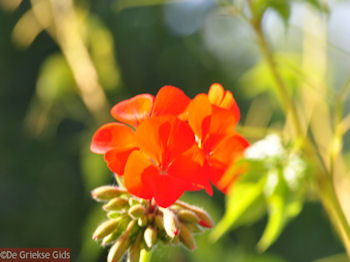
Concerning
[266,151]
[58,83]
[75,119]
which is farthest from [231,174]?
[75,119]

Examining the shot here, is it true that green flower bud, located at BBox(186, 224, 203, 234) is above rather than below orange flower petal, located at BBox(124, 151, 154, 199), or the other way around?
below

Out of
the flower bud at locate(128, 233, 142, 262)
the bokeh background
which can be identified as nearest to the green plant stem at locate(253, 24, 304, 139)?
the flower bud at locate(128, 233, 142, 262)

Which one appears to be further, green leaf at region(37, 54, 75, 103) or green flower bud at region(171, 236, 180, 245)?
green leaf at region(37, 54, 75, 103)

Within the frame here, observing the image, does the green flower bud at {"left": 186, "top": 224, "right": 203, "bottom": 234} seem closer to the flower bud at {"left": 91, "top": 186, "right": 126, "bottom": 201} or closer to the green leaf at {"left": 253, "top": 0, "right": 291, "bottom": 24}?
the flower bud at {"left": 91, "top": 186, "right": 126, "bottom": 201}

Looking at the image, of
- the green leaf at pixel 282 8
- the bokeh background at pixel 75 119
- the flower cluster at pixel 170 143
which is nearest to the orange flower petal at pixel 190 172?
the flower cluster at pixel 170 143

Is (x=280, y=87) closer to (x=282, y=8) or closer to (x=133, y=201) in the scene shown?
(x=282, y=8)

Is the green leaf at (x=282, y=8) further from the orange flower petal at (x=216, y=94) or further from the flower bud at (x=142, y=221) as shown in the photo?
the flower bud at (x=142, y=221)

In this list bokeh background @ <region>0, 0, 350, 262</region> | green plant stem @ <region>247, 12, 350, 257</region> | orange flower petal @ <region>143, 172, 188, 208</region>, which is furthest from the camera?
bokeh background @ <region>0, 0, 350, 262</region>
